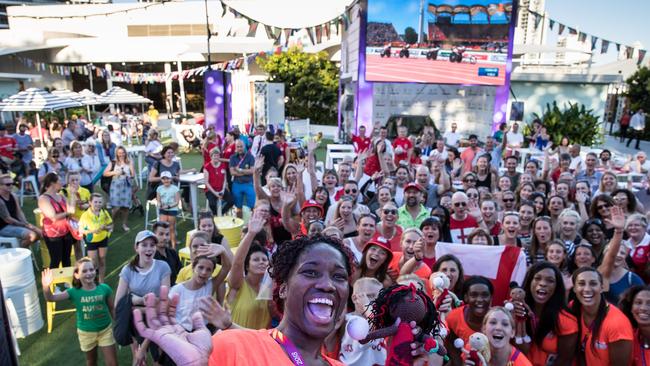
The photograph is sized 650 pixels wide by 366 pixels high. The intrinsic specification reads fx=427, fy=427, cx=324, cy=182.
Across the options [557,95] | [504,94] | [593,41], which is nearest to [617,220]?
Result: [593,41]

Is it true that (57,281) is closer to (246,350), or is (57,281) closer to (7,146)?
(246,350)

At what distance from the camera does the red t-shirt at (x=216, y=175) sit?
7.46m

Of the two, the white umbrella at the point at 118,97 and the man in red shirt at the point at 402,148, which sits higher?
the white umbrella at the point at 118,97

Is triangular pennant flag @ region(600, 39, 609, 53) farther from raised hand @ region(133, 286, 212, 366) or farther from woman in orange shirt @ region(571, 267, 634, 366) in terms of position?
raised hand @ region(133, 286, 212, 366)

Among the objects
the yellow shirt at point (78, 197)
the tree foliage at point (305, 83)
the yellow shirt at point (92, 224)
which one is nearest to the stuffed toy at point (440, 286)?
the yellow shirt at point (92, 224)

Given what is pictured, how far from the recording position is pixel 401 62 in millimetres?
14672

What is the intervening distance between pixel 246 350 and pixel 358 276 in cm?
222

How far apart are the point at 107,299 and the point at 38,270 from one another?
3.27 metres

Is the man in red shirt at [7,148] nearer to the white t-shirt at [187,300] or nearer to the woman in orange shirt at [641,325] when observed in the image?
the white t-shirt at [187,300]

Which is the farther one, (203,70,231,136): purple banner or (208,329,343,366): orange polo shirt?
(203,70,231,136): purple banner

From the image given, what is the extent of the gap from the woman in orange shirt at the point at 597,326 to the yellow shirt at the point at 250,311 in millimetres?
2274

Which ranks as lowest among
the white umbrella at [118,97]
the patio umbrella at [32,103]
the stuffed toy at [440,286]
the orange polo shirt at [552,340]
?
the orange polo shirt at [552,340]

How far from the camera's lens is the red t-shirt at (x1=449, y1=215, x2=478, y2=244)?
15.5 ft

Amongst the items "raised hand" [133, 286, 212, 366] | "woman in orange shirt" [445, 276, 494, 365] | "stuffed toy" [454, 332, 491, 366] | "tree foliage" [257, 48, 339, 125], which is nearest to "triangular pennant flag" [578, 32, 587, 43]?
"tree foliage" [257, 48, 339, 125]
